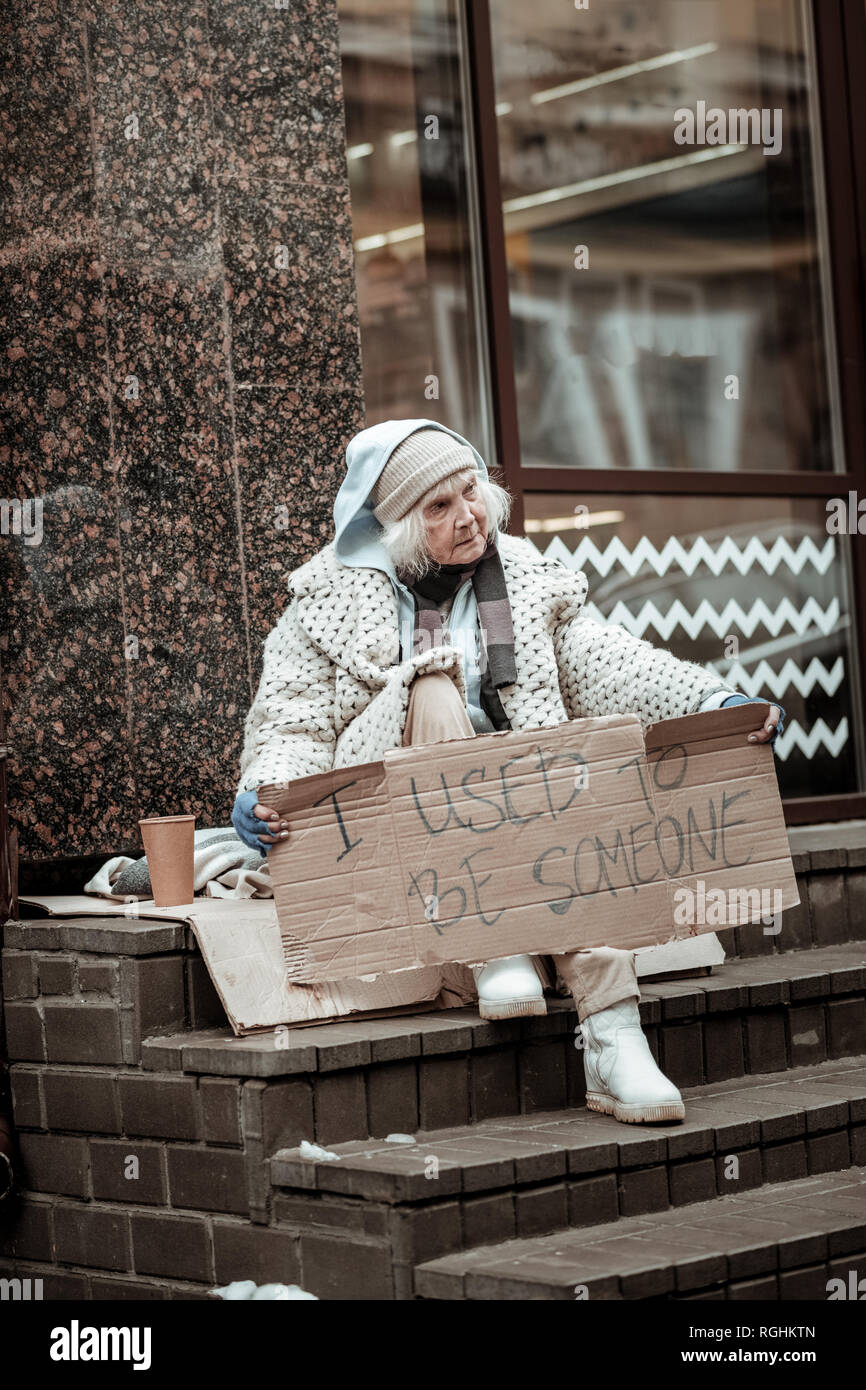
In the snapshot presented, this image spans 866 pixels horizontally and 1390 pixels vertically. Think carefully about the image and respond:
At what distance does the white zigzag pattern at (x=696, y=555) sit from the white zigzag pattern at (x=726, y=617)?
13 cm

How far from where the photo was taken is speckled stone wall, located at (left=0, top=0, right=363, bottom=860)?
458cm

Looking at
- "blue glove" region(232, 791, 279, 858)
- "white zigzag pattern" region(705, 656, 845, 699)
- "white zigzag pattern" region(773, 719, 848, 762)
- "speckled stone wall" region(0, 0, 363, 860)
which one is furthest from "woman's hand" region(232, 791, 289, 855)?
"white zigzag pattern" region(773, 719, 848, 762)

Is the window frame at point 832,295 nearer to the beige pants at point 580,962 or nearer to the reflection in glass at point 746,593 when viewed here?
the reflection in glass at point 746,593

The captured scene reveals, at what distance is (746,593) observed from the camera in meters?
6.27

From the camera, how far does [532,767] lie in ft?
11.2

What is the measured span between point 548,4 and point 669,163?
0.74 meters

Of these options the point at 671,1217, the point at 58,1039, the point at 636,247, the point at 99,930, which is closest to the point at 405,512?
the point at 99,930

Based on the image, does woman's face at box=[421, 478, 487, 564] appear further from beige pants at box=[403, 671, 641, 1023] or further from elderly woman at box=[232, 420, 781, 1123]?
beige pants at box=[403, 671, 641, 1023]

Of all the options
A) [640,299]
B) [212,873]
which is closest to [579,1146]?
[212,873]

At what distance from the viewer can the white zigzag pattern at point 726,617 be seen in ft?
19.7

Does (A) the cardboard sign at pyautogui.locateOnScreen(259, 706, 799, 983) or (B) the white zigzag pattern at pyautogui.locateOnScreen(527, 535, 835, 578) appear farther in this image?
(B) the white zigzag pattern at pyautogui.locateOnScreen(527, 535, 835, 578)

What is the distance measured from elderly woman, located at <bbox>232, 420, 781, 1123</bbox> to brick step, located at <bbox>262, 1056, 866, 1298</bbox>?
888mm
